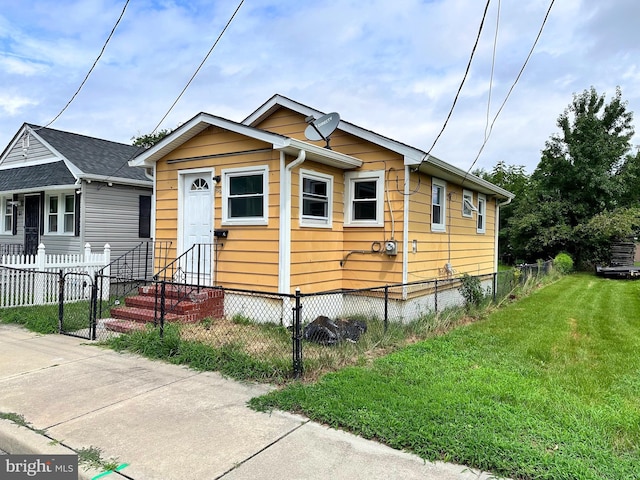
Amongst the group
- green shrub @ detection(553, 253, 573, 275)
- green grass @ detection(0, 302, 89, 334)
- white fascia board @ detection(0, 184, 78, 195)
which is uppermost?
white fascia board @ detection(0, 184, 78, 195)

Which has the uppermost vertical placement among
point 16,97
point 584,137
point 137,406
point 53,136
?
point 584,137

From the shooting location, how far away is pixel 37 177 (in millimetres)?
13383

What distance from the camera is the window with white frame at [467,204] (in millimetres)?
11891

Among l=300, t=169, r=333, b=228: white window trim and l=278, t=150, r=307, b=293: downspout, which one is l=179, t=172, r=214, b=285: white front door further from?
l=300, t=169, r=333, b=228: white window trim

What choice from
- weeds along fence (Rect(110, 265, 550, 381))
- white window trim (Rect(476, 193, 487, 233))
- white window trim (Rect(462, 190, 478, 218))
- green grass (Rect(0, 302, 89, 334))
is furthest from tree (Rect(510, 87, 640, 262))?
green grass (Rect(0, 302, 89, 334))

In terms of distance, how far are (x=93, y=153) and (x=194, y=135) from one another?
699 cm

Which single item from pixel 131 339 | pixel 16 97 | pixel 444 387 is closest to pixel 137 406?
pixel 131 339

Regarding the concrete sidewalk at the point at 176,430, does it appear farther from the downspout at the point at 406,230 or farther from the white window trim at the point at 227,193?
the downspout at the point at 406,230

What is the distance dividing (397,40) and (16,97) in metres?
12.0

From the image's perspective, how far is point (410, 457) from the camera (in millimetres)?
3209

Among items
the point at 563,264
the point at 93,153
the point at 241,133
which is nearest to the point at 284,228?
the point at 241,133

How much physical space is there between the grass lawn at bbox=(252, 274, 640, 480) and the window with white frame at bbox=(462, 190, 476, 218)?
17.5 ft

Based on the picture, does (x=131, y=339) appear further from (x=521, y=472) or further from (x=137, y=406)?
(x=521, y=472)

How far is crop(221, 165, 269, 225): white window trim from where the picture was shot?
7773 millimetres
